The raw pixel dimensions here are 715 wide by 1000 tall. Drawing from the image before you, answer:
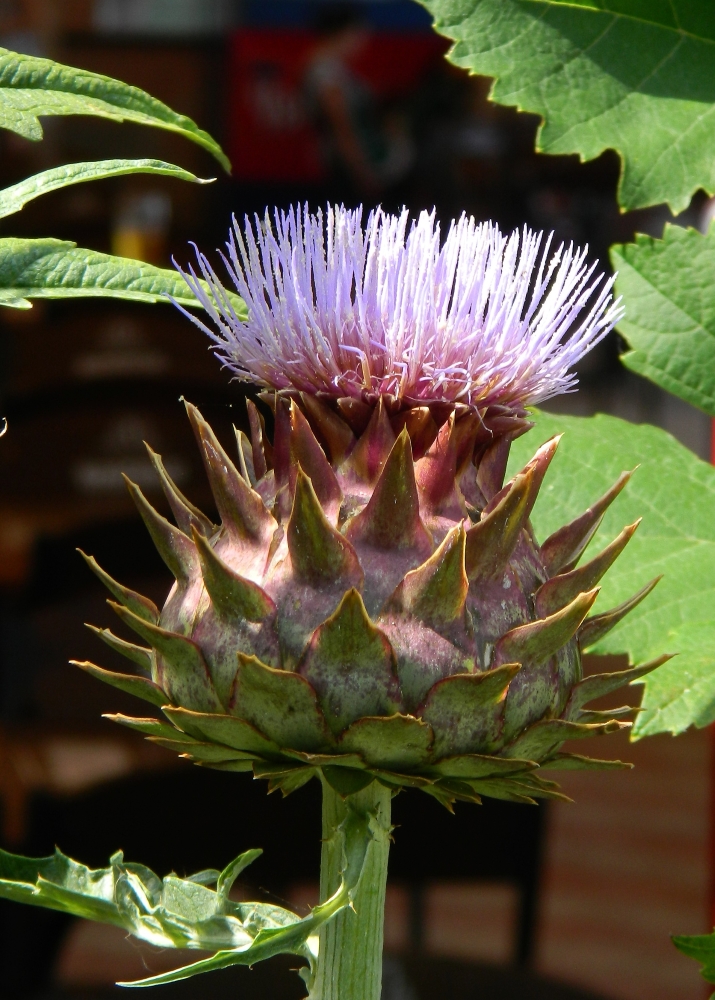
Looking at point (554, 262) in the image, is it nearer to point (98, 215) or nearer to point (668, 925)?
point (668, 925)

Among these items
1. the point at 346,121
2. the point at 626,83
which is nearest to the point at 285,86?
the point at 346,121

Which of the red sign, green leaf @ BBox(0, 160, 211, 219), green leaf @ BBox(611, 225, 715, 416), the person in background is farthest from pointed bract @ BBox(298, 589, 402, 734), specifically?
the red sign

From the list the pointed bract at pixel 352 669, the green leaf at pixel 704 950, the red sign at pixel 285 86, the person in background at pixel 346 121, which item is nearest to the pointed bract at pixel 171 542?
the pointed bract at pixel 352 669

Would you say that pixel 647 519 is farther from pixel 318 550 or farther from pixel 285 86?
pixel 285 86

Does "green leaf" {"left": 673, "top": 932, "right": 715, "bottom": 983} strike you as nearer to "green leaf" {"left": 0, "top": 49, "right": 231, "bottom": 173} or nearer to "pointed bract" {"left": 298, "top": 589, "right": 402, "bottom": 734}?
"pointed bract" {"left": 298, "top": 589, "right": 402, "bottom": 734}

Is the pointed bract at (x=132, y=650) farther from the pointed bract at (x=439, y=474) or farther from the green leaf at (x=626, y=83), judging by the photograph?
the green leaf at (x=626, y=83)
